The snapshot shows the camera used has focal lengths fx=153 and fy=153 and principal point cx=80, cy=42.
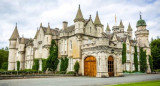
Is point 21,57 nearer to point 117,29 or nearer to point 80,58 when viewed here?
point 80,58

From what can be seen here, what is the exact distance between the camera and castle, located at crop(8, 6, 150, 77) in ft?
87.1

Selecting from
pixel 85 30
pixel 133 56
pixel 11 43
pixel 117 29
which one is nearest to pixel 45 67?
pixel 85 30

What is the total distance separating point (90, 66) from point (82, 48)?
3974 millimetres

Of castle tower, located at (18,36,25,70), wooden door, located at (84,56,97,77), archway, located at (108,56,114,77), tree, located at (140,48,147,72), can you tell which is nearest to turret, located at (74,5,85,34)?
wooden door, located at (84,56,97,77)

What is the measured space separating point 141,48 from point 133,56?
5.21 m

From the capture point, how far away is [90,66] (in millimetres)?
28688

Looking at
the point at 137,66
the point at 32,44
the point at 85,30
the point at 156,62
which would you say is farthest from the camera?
the point at 156,62

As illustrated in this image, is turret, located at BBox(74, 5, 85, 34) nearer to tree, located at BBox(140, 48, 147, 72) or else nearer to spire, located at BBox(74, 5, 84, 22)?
spire, located at BBox(74, 5, 84, 22)

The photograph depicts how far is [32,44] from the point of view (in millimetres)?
43750

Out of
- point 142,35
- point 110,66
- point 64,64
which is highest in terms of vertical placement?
point 142,35

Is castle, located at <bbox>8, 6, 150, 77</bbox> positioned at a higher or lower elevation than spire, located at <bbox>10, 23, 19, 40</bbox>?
lower

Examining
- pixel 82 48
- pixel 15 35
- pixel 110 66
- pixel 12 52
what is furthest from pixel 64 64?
pixel 15 35

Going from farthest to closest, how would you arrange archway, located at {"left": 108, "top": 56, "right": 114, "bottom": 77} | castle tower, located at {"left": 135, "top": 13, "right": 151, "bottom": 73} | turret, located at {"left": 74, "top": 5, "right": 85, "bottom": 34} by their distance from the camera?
1. castle tower, located at {"left": 135, "top": 13, "right": 151, "bottom": 73}
2. turret, located at {"left": 74, "top": 5, "right": 85, "bottom": 34}
3. archway, located at {"left": 108, "top": 56, "right": 114, "bottom": 77}

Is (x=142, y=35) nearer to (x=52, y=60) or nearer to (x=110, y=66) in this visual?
(x=110, y=66)
